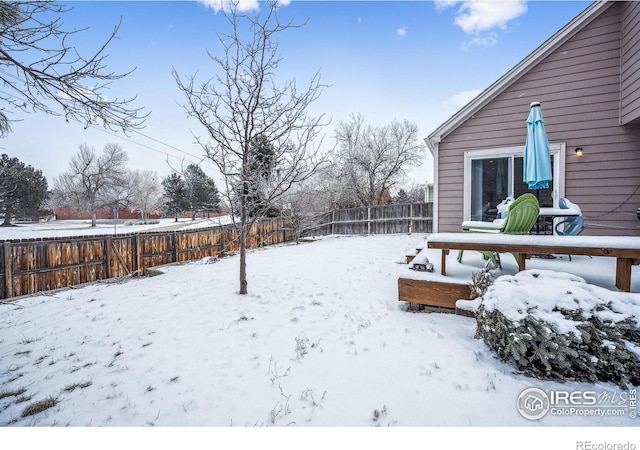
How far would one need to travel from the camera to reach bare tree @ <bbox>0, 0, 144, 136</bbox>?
2340mm

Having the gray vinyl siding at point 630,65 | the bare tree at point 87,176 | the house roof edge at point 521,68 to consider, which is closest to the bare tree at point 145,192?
the bare tree at point 87,176

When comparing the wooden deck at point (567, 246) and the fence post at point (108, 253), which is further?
the fence post at point (108, 253)

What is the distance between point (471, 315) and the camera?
2.68m

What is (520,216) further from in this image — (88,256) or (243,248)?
(88,256)

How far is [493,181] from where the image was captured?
5535 mm

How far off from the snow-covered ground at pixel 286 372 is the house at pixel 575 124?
6.32 ft

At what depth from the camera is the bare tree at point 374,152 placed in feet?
67.6

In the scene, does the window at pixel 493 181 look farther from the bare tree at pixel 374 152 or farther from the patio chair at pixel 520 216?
the bare tree at pixel 374 152

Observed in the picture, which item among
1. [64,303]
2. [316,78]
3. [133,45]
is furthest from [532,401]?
[64,303]

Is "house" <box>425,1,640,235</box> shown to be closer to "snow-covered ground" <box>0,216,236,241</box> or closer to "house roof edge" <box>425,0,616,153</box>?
"house roof edge" <box>425,0,616,153</box>

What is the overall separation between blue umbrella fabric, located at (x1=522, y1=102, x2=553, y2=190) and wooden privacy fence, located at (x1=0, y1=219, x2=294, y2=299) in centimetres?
452

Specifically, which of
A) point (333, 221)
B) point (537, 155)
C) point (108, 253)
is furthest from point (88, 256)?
point (333, 221)

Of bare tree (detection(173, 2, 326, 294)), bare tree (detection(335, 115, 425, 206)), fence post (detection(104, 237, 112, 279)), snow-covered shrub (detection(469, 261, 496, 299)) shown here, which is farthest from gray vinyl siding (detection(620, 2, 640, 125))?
bare tree (detection(335, 115, 425, 206))

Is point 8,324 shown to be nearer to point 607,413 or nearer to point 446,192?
point 607,413
